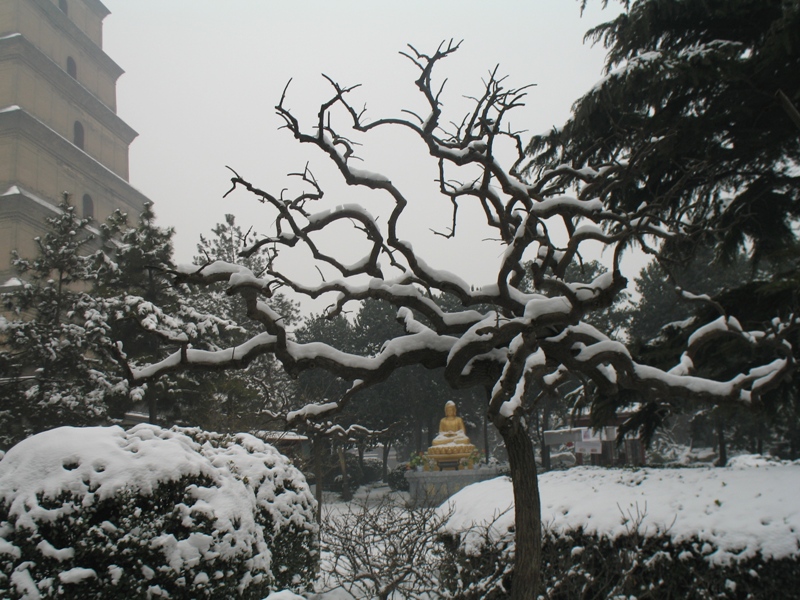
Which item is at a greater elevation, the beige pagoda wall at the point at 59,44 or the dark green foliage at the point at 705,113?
the beige pagoda wall at the point at 59,44

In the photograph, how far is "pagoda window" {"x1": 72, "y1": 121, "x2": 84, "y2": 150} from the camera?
1633 inches

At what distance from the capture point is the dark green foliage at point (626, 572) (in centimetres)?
575

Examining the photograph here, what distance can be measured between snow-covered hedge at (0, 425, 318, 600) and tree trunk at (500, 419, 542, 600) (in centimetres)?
204

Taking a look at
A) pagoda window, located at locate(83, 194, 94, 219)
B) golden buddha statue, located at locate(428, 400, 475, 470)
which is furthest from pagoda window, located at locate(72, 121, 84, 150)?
golden buddha statue, located at locate(428, 400, 475, 470)

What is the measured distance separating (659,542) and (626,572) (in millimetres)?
568

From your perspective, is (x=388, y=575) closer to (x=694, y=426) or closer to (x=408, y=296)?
(x=408, y=296)

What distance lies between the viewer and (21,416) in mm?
17609

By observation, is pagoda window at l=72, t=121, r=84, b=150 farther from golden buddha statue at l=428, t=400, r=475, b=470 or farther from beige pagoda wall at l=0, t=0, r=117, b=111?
golden buddha statue at l=428, t=400, r=475, b=470

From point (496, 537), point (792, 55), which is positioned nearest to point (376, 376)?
point (496, 537)

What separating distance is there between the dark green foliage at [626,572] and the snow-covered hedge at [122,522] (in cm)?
252

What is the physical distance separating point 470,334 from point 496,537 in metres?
3.13

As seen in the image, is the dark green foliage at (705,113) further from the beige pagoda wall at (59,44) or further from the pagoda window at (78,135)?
the pagoda window at (78,135)

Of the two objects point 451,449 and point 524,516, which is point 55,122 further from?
point 524,516

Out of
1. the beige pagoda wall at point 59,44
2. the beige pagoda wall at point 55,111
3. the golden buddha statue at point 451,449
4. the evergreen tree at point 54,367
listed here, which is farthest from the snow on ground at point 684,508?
the beige pagoda wall at point 59,44
